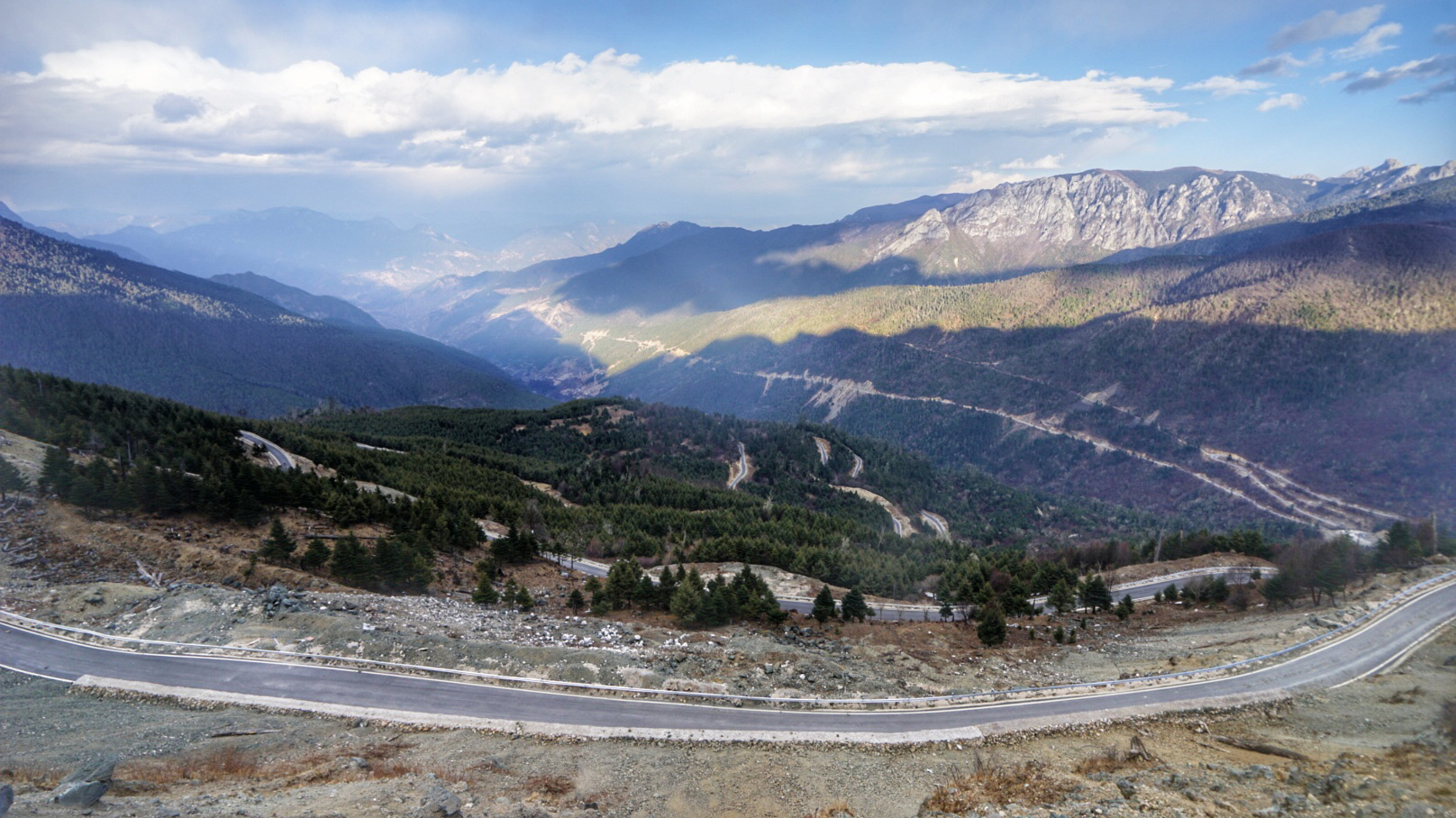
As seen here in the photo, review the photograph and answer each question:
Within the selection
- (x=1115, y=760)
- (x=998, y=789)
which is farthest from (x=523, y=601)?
(x=1115, y=760)

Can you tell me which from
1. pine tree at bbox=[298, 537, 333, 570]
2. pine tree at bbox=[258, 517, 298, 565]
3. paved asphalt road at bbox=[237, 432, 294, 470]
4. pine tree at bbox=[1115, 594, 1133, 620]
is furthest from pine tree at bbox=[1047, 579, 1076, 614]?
paved asphalt road at bbox=[237, 432, 294, 470]

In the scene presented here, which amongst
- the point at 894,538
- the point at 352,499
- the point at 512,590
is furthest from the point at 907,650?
the point at 894,538

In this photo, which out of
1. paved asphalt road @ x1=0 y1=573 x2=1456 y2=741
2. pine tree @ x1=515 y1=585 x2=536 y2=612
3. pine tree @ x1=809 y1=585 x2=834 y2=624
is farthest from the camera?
pine tree @ x1=809 y1=585 x2=834 y2=624

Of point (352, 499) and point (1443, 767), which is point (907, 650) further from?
A: point (352, 499)

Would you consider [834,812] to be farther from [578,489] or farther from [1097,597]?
[578,489]

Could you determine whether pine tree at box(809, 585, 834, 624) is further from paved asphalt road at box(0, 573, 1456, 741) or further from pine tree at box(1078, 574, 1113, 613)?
pine tree at box(1078, 574, 1113, 613)

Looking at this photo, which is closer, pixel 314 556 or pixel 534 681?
pixel 534 681
